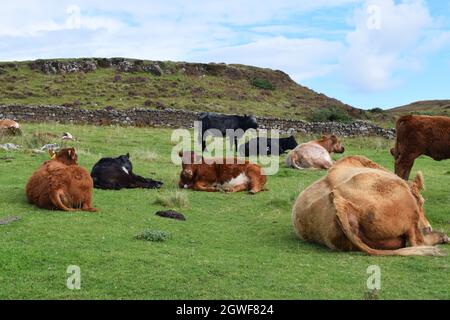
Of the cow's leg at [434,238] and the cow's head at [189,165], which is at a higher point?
A: the cow's head at [189,165]

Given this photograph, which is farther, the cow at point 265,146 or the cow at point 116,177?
the cow at point 265,146

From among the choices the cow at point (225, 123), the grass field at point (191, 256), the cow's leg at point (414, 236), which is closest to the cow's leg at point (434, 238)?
the cow's leg at point (414, 236)

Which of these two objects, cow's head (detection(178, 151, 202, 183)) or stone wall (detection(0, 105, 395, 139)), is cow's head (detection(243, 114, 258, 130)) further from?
cow's head (detection(178, 151, 202, 183))

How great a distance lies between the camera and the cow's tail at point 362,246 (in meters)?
7.48

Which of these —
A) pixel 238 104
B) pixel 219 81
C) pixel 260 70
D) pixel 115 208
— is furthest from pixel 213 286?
pixel 260 70

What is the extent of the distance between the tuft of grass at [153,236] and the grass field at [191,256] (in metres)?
0.10

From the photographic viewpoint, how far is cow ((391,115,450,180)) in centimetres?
1348

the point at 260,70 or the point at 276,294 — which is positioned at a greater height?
the point at 260,70

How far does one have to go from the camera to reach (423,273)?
6.84 metres

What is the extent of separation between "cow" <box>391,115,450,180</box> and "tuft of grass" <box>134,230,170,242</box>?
7033mm

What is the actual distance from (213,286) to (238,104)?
60128mm

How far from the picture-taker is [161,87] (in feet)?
235

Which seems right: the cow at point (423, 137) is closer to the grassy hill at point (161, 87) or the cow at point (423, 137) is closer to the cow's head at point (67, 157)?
the cow's head at point (67, 157)

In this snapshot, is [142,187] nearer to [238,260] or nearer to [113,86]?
[238,260]
